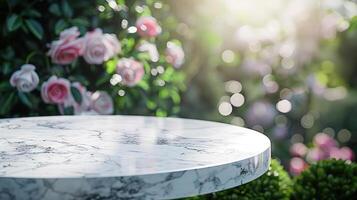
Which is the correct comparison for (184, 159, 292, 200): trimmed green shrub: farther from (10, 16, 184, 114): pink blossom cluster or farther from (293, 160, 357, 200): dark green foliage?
(10, 16, 184, 114): pink blossom cluster

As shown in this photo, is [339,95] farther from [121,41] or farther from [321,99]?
[121,41]

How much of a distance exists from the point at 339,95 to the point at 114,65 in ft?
12.6

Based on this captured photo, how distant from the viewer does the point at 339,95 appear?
7059mm

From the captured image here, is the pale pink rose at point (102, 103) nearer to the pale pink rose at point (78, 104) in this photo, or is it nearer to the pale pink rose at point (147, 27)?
the pale pink rose at point (78, 104)

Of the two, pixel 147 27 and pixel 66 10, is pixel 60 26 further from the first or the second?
pixel 147 27

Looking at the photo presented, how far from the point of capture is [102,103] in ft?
12.4

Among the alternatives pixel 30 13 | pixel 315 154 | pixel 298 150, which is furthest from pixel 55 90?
pixel 315 154

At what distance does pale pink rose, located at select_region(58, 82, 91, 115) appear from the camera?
365 centimetres

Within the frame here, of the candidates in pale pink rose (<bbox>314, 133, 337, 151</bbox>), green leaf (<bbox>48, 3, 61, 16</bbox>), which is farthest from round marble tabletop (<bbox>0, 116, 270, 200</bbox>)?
pale pink rose (<bbox>314, 133, 337, 151</bbox>)

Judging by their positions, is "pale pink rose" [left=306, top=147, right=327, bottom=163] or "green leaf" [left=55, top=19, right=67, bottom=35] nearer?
"green leaf" [left=55, top=19, right=67, bottom=35]

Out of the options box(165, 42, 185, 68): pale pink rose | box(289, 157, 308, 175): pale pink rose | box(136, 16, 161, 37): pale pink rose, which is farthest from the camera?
box(289, 157, 308, 175): pale pink rose

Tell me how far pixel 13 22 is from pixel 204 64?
229 centimetres

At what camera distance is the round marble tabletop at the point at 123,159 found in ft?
5.84

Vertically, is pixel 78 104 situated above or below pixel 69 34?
below
